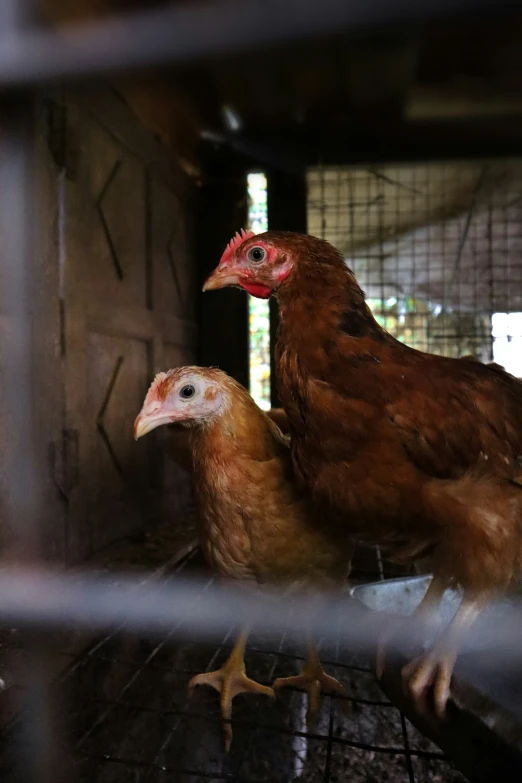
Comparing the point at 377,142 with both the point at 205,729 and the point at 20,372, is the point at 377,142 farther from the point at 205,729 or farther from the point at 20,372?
the point at 205,729

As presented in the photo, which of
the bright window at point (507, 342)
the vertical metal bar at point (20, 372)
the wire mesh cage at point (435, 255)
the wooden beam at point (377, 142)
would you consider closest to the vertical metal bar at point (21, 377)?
the vertical metal bar at point (20, 372)

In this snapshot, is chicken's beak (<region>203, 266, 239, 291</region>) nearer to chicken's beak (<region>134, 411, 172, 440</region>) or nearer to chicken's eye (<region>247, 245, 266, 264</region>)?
chicken's eye (<region>247, 245, 266, 264</region>)

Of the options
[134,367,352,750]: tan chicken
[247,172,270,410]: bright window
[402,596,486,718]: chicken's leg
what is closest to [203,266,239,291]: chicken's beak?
[134,367,352,750]: tan chicken

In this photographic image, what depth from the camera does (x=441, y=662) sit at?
77 cm

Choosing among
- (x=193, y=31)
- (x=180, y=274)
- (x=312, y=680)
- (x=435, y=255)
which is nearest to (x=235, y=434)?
(x=312, y=680)

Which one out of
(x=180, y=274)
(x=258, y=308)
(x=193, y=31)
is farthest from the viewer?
(x=180, y=274)

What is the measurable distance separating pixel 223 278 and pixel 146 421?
0.31 m

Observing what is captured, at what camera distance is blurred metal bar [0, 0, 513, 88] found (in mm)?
435

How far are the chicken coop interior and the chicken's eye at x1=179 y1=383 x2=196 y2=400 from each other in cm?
31

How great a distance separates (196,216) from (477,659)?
146cm

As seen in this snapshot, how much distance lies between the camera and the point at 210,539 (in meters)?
1.00

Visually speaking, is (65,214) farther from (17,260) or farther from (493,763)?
(493,763)

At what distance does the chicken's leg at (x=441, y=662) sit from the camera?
0.71m

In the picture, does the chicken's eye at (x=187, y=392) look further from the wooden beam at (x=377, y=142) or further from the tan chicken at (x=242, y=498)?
the wooden beam at (x=377, y=142)
